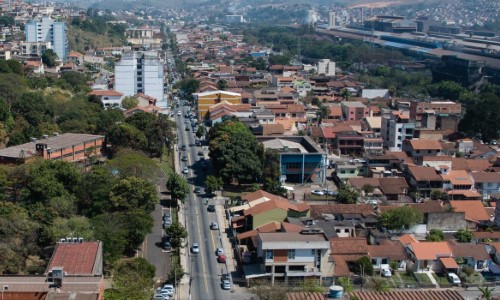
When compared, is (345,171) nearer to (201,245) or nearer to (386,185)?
(386,185)

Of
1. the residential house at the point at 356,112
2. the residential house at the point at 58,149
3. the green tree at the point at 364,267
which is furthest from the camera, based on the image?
the residential house at the point at 356,112

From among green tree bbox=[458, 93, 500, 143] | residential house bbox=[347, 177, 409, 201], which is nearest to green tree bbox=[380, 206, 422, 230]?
residential house bbox=[347, 177, 409, 201]

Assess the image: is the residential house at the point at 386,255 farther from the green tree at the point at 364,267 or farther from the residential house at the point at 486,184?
the residential house at the point at 486,184

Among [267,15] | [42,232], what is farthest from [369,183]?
[267,15]

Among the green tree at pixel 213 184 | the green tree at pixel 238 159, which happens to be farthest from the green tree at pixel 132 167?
the green tree at pixel 238 159

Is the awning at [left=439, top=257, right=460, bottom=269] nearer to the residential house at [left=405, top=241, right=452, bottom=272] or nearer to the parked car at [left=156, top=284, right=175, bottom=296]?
the residential house at [left=405, top=241, right=452, bottom=272]

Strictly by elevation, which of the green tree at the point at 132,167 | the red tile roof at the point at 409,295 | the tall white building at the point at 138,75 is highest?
the tall white building at the point at 138,75

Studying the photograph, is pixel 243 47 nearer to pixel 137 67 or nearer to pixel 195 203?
pixel 137 67

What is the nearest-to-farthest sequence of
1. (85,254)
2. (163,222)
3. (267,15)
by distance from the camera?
1. (85,254)
2. (163,222)
3. (267,15)
